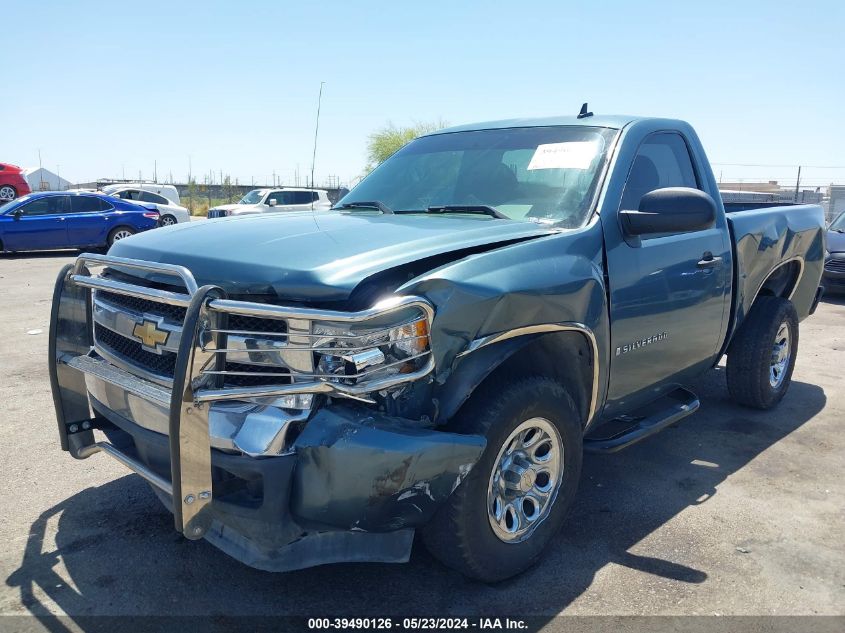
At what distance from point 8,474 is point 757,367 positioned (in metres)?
4.79

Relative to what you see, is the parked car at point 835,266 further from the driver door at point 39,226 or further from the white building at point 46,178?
the white building at point 46,178

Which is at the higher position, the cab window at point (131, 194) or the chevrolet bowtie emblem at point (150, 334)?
the cab window at point (131, 194)

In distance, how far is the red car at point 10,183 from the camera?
24844mm

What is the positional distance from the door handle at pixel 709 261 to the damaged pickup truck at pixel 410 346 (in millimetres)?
33

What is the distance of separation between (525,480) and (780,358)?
342cm

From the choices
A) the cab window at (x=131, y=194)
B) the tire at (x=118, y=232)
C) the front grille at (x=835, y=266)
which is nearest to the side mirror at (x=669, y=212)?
the front grille at (x=835, y=266)

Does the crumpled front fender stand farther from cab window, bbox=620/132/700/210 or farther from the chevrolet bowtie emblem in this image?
cab window, bbox=620/132/700/210

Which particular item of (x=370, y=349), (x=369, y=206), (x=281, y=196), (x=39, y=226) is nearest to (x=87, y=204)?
(x=39, y=226)

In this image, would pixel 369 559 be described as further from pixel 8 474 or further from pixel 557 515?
pixel 8 474

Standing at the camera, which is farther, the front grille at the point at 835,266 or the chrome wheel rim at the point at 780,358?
the front grille at the point at 835,266

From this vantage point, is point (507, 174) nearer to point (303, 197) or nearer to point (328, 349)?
point (328, 349)

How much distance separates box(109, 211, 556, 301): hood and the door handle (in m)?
1.21

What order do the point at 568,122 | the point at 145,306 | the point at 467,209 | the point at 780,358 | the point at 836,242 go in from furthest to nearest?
the point at 836,242 → the point at 780,358 → the point at 568,122 → the point at 467,209 → the point at 145,306

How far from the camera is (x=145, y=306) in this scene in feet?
9.49
